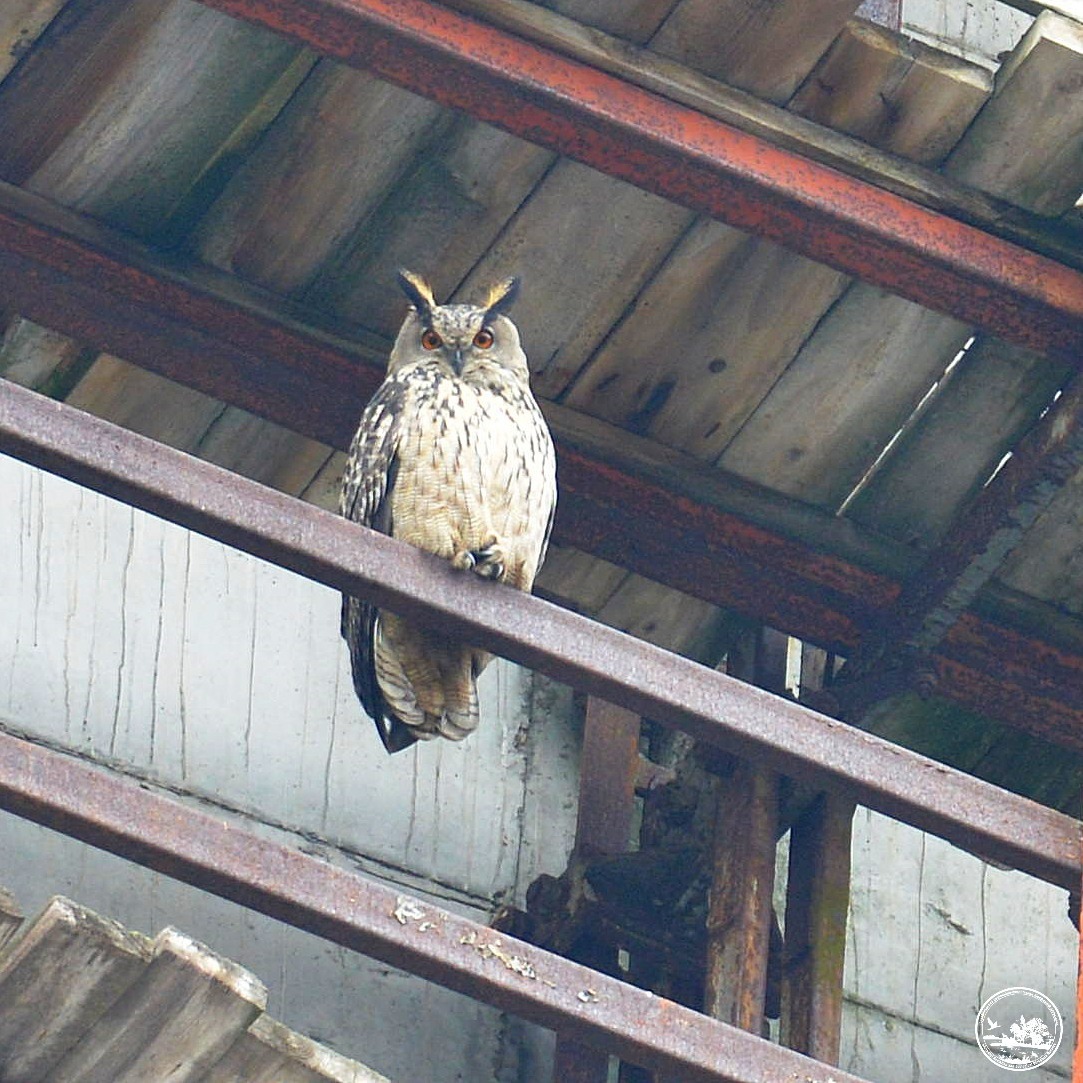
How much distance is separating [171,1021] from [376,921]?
30 centimetres

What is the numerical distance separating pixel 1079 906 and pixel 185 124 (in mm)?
1894

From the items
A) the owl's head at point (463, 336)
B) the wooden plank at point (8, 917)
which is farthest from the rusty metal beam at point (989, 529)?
the wooden plank at point (8, 917)

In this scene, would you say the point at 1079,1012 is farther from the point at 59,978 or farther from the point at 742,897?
the point at 59,978

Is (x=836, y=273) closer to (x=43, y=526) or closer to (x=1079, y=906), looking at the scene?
(x=1079, y=906)

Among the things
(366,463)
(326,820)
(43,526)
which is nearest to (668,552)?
(366,463)

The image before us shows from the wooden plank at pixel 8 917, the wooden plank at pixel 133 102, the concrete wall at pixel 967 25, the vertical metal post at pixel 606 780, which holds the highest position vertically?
the concrete wall at pixel 967 25

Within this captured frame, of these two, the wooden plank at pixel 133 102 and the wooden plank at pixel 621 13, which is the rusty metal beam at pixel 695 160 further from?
the wooden plank at pixel 133 102

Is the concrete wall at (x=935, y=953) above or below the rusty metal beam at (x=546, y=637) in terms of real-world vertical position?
above

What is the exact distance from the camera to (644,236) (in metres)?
4.48

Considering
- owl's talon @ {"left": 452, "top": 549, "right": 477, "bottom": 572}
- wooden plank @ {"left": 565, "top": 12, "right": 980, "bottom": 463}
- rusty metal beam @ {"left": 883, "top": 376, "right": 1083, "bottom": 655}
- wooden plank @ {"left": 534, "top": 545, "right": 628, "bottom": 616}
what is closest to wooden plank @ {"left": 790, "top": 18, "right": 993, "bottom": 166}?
wooden plank @ {"left": 565, "top": 12, "right": 980, "bottom": 463}

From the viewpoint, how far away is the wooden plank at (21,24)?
4.21 metres

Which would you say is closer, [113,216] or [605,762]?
[113,216]

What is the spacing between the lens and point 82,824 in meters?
3.42

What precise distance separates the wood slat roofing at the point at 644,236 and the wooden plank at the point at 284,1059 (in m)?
1.51
